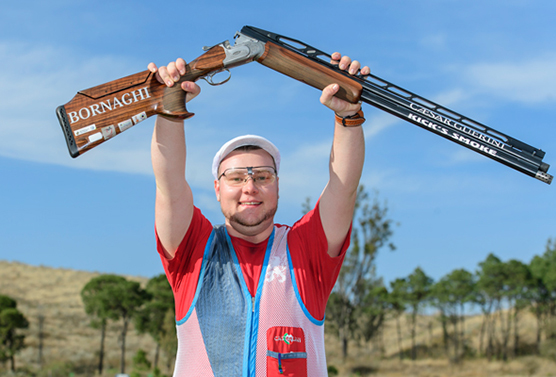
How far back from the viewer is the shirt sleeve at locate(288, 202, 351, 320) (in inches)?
142

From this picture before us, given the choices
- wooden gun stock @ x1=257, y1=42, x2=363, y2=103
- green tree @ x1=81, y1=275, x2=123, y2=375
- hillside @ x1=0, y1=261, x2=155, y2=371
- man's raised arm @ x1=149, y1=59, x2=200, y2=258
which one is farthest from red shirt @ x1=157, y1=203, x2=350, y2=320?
hillside @ x1=0, y1=261, x2=155, y2=371

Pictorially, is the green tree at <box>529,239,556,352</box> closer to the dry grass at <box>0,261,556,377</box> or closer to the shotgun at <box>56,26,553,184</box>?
the dry grass at <box>0,261,556,377</box>

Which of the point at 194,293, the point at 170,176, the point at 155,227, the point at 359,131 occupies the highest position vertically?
the point at 359,131

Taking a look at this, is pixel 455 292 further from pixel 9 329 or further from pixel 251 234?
pixel 251 234

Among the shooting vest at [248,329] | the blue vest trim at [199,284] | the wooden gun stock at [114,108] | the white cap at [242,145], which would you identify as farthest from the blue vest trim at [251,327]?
the wooden gun stock at [114,108]

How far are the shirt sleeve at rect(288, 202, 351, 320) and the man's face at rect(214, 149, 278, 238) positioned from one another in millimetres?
276

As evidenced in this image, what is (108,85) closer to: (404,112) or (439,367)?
(404,112)

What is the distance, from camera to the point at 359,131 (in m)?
3.75

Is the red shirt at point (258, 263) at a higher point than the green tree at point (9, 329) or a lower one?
higher

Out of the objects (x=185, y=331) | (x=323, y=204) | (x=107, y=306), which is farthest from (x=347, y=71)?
(x=107, y=306)

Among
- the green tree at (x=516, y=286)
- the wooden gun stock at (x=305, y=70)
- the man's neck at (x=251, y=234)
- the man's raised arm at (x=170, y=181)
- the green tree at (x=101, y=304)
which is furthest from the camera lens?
the green tree at (x=516, y=286)

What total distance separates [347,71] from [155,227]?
6.06 feet

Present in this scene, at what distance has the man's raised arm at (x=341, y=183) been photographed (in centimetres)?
367

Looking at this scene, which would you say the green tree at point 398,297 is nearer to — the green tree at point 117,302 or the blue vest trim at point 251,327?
the green tree at point 117,302
